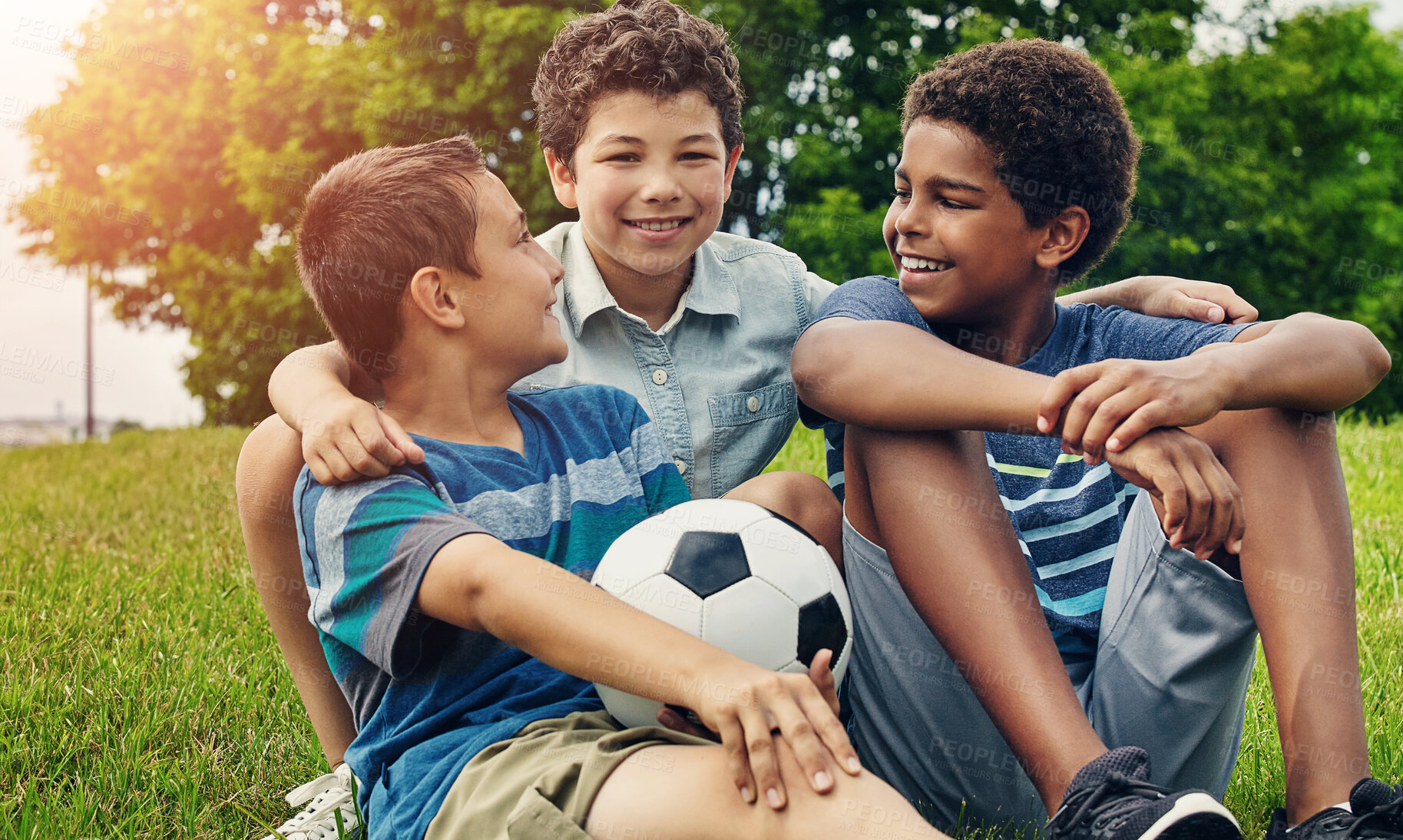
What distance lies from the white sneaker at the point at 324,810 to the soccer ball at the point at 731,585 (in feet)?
2.55

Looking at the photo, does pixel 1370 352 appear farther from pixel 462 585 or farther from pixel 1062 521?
pixel 462 585

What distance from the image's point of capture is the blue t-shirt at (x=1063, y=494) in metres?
2.25

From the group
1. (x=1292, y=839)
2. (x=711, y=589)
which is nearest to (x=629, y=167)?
(x=711, y=589)

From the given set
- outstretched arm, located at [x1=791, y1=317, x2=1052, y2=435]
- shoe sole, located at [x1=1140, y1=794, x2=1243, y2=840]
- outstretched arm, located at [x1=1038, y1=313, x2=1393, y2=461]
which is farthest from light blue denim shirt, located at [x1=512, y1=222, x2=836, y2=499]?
shoe sole, located at [x1=1140, y1=794, x2=1243, y2=840]

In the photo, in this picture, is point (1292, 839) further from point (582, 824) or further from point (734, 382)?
point (734, 382)

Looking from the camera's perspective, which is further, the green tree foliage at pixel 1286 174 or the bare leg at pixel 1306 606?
the green tree foliage at pixel 1286 174

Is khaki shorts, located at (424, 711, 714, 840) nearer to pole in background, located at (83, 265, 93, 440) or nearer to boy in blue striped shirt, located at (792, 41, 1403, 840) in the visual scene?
boy in blue striped shirt, located at (792, 41, 1403, 840)

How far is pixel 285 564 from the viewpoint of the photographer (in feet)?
8.13

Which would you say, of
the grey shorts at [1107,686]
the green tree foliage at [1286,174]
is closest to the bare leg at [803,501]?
the grey shorts at [1107,686]

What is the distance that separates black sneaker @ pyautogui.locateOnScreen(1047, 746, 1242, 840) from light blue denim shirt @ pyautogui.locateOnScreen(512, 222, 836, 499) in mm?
1453

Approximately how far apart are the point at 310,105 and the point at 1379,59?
20072 mm

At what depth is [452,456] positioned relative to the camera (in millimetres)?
2074

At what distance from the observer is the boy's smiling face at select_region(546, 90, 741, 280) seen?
280cm

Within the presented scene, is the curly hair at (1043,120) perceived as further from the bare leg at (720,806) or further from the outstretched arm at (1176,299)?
the bare leg at (720,806)
